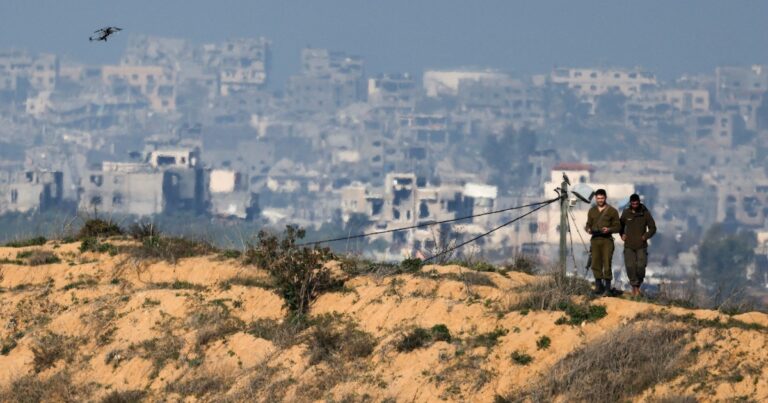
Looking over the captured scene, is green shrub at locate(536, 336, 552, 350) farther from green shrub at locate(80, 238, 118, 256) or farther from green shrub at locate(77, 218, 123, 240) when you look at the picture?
green shrub at locate(77, 218, 123, 240)

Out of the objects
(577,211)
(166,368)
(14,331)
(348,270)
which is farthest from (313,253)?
(577,211)

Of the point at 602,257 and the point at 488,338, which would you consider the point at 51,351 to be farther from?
the point at 602,257

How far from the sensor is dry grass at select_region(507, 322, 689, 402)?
15.8 metres

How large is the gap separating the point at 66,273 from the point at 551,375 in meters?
8.01

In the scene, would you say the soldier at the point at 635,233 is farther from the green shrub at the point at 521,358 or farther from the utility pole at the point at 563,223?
the green shrub at the point at 521,358

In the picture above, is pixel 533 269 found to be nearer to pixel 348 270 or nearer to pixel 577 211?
pixel 348 270

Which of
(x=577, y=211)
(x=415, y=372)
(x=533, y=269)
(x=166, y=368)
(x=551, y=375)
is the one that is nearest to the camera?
(x=551, y=375)

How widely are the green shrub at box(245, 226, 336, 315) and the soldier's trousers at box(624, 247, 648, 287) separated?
3.25m

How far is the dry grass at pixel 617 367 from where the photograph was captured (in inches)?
621

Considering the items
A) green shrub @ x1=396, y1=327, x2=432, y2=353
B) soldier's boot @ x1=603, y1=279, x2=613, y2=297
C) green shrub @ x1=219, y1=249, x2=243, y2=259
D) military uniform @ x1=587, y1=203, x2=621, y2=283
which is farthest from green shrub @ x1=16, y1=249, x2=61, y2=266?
soldier's boot @ x1=603, y1=279, x2=613, y2=297

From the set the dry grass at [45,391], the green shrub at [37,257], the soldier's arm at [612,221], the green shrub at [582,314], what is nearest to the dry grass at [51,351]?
the dry grass at [45,391]

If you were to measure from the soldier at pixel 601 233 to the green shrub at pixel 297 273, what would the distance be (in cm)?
299

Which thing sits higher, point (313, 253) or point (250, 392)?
point (313, 253)

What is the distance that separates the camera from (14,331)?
2058cm
